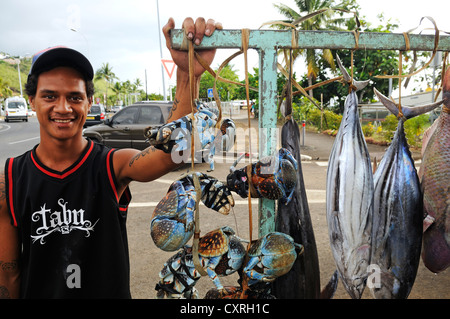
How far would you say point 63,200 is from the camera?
1245mm

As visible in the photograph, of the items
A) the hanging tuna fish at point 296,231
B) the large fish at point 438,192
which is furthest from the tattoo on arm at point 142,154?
the large fish at point 438,192

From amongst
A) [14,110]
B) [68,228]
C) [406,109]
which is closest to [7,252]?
[68,228]

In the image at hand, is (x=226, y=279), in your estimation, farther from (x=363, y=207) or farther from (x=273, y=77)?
(x=273, y=77)

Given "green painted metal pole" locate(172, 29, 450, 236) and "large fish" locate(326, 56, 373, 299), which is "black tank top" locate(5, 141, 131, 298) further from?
"large fish" locate(326, 56, 373, 299)

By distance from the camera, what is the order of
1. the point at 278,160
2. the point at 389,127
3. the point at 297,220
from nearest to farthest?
the point at 278,160
the point at 297,220
the point at 389,127

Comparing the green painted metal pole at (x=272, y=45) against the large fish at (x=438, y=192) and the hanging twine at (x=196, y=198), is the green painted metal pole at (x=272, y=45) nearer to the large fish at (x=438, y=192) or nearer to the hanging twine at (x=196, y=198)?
the hanging twine at (x=196, y=198)

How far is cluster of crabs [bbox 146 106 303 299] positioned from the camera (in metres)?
1.03

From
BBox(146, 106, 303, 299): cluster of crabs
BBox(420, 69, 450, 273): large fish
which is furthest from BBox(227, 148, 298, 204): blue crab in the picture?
BBox(420, 69, 450, 273): large fish

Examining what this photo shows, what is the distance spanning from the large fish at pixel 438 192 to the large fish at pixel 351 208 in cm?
29

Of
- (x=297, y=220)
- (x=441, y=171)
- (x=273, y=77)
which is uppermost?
(x=273, y=77)

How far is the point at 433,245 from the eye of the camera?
1258 mm

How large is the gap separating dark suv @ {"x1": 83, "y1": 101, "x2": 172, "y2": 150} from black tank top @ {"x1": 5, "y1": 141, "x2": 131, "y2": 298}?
6.90 m
